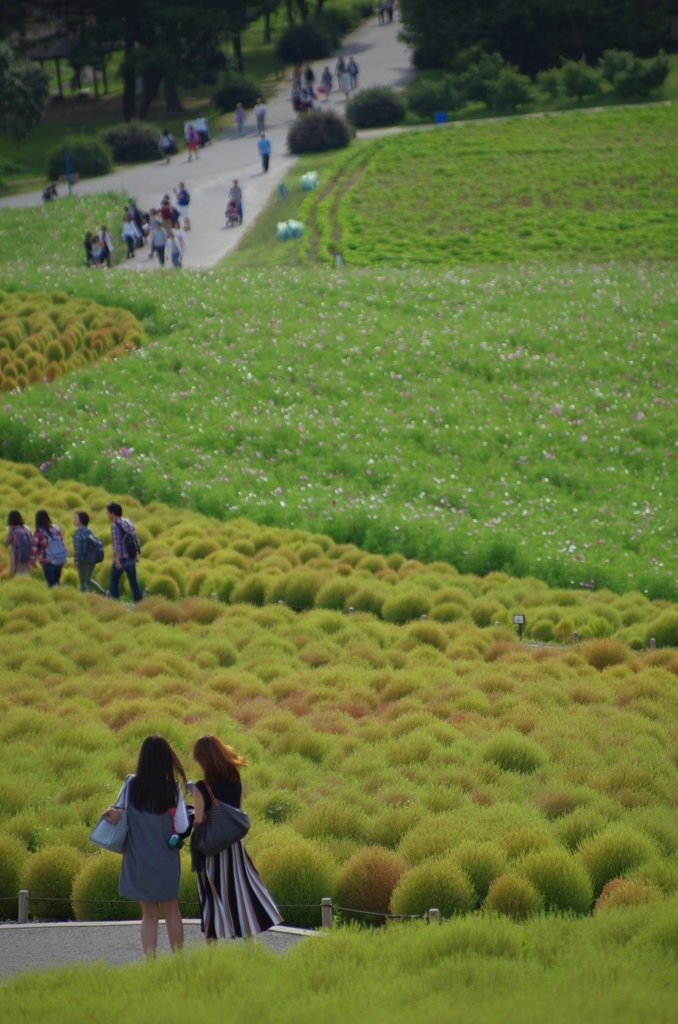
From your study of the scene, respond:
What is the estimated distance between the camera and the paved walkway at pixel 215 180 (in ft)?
115

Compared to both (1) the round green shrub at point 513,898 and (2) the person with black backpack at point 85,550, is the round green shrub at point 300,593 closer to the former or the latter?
(2) the person with black backpack at point 85,550

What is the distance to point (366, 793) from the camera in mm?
7844

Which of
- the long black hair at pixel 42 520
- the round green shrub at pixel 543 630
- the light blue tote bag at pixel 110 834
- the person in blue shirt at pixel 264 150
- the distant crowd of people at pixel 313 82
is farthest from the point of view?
the distant crowd of people at pixel 313 82

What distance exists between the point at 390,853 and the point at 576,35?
53.4 m

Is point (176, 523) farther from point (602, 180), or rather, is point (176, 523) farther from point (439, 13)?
point (439, 13)

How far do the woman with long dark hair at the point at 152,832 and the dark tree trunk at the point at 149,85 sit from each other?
2140 inches

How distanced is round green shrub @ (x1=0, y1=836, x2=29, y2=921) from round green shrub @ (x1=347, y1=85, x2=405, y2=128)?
1820 inches

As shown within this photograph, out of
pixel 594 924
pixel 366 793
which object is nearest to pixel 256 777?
pixel 366 793

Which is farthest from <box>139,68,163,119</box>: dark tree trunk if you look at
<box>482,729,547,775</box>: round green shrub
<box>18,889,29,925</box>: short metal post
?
<box>18,889,29,925</box>: short metal post

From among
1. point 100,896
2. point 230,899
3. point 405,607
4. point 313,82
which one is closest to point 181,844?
point 230,899

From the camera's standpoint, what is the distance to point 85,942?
20.2 feet

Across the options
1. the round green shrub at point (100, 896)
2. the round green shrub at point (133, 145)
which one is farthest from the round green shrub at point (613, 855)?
the round green shrub at point (133, 145)

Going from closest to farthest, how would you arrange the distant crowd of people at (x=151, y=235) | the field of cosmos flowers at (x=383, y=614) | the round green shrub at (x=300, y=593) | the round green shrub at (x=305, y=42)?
the field of cosmos flowers at (x=383, y=614) < the round green shrub at (x=300, y=593) < the distant crowd of people at (x=151, y=235) < the round green shrub at (x=305, y=42)

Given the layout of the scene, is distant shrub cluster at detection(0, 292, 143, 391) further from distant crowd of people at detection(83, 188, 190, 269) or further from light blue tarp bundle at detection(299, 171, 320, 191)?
light blue tarp bundle at detection(299, 171, 320, 191)
